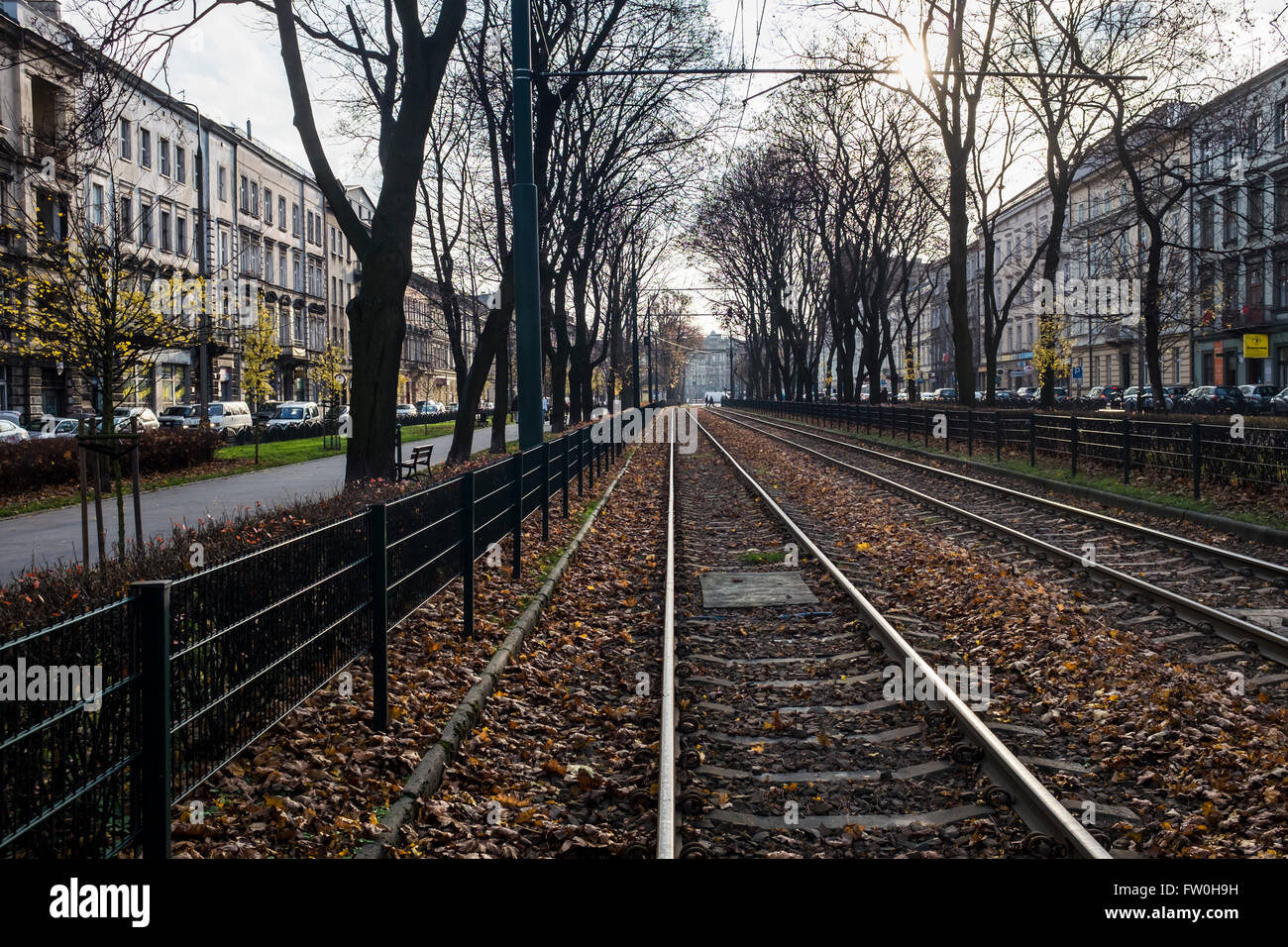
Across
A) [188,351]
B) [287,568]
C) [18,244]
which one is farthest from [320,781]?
[188,351]

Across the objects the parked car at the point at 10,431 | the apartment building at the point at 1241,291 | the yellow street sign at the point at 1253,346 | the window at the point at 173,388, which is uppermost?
the apartment building at the point at 1241,291

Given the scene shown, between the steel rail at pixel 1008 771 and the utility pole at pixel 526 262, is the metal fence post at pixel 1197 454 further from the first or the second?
the utility pole at pixel 526 262

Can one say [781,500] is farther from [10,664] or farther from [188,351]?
[188,351]

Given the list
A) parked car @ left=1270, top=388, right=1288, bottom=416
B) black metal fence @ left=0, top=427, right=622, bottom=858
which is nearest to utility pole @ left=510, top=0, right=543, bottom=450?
black metal fence @ left=0, top=427, right=622, bottom=858

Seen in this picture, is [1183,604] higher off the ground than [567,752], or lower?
higher

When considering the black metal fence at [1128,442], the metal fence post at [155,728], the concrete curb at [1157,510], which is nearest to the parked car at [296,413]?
the black metal fence at [1128,442]

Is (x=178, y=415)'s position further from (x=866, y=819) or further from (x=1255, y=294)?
(x=1255, y=294)

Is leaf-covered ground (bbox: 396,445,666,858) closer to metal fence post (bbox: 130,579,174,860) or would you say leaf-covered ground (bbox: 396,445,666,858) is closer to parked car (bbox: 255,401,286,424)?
metal fence post (bbox: 130,579,174,860)

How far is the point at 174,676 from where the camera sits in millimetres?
4184

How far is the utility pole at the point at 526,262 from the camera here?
48.8 feet

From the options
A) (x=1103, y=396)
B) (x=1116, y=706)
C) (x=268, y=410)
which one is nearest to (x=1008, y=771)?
(x=1116, y=706)

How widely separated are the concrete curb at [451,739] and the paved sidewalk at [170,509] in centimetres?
301

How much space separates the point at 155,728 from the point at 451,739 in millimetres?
2392

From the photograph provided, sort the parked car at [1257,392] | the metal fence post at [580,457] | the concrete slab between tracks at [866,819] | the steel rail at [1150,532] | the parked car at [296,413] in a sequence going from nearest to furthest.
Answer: the concrete slab between tracks at [866,819], the steel rail at [1150,532], the metal fence post at [580,457], the parked car at [1257,392], the parked car at [296,413]
